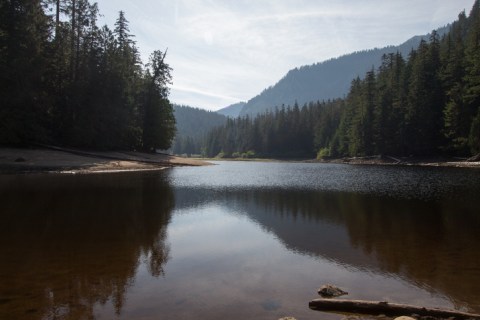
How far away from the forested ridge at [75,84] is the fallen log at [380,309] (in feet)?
159

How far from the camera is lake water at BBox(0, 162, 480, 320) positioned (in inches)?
352

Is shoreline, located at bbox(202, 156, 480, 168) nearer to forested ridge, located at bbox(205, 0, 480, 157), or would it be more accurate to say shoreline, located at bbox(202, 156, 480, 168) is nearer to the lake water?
forested ridge, located at bbox(205, 0, 480, 157)

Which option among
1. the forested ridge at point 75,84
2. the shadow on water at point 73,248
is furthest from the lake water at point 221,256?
the forested ridge at point 75,84

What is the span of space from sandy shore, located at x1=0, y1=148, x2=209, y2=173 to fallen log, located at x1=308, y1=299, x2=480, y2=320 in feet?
134

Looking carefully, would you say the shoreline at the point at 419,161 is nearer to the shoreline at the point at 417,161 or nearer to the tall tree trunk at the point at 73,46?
the shoreline at the point at 417,161

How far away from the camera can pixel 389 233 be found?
16.7 m

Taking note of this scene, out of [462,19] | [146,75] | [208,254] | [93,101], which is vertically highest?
[462,19]

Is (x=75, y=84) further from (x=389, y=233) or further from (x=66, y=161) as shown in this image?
(x=389, y=233)

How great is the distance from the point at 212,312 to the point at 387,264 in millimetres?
6526

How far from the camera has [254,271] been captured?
1149 cm

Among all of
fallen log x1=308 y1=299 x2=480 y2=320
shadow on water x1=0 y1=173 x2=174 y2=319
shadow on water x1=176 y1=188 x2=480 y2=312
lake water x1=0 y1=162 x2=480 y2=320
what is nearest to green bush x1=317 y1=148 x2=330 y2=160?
shadow on water x1=176 y1=188 x2=480 y2=312

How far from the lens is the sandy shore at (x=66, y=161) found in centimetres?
4228

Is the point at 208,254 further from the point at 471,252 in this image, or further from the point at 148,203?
the point at 148,203

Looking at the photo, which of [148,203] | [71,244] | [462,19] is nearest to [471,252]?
[71,244]
